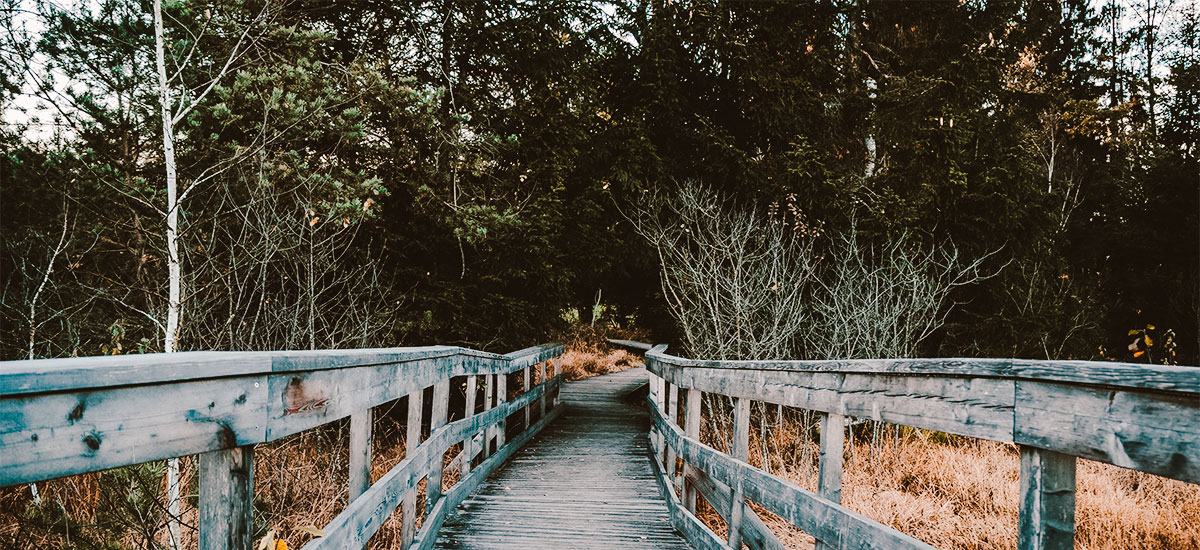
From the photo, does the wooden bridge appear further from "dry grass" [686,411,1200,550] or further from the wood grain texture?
"dry grass" [686,411,1200,550]

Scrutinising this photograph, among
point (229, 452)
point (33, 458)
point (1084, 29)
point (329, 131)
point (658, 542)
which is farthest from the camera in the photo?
point (1084, 29)

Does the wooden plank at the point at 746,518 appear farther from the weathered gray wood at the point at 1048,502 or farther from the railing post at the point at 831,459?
the weathered gray wood at the point at 1048,502

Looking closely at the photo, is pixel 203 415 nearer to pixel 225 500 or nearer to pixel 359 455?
pixel 225 500

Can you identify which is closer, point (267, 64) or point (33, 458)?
point (33, 458)

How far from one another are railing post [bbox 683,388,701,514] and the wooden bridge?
0.01 meters

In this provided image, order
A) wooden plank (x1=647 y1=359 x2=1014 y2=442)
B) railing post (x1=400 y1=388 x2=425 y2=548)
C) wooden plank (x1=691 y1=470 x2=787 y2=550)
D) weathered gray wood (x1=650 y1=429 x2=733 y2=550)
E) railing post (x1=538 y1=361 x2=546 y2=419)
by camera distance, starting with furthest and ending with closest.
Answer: railing post (x1=538 y1=361 x2=546 y2=419)
weathered gray wood (x1=650 y1=429 x2=733 y2=550)
railing post (x1=400 y1=388 x2=425 y2=548)
wooden plank (x1=691 y1=470 x2=787 y2=550)
wooden plank (x1=647 y1=359 x2=1014 y2=442)

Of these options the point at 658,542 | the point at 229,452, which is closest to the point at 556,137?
the point at 658,542

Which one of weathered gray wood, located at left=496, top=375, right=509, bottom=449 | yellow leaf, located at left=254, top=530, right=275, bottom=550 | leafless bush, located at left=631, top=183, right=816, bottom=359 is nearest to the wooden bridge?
yellow leaf, located at left=254, top=530, right=275, bottom=550

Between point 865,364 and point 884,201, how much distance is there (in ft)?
29.3

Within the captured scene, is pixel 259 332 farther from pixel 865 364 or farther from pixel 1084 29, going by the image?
pixel 1084 29

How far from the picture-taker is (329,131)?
7.26 m

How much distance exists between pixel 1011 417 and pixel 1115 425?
30 cm

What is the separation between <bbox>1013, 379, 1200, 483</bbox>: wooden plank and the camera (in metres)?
1.30

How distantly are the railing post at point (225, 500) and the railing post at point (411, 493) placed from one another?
1805mm
